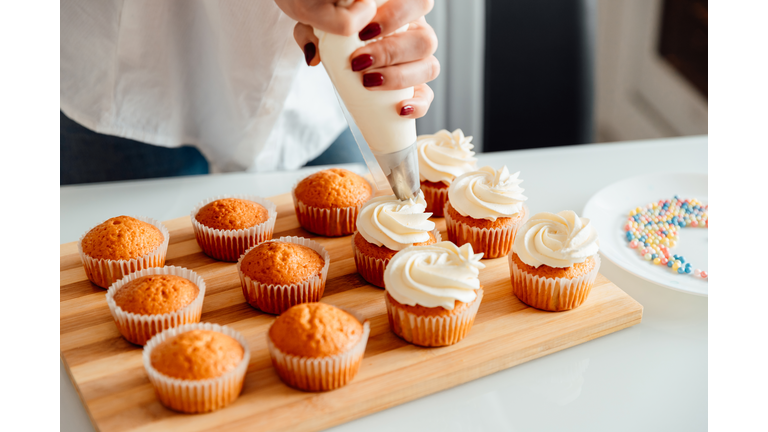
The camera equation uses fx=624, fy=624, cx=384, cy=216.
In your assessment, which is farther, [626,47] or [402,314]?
[626,47]

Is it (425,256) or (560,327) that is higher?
(425,256)

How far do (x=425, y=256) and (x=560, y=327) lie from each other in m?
0.36

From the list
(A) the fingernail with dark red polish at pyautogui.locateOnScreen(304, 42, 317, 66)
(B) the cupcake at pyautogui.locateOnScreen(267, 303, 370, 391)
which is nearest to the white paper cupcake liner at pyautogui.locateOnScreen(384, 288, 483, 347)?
(B) the cupcake at pyautogui.locateOnScreen(267, 303, 370, 391)

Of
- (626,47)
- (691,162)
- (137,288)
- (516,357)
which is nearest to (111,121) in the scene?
(137,288)

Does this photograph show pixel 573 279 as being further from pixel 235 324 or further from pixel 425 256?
pixel 235 324

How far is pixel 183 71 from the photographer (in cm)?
200

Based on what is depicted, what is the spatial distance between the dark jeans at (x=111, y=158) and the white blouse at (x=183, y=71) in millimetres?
113

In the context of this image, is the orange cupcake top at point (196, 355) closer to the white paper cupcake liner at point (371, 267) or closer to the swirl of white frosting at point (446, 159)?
the white paper cupcake liner at point (371, 267)

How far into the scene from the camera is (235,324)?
4.87ft

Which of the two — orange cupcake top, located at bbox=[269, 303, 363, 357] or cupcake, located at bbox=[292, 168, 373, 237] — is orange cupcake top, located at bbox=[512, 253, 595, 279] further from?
cupcake, located at bbox=[292, 168, 373, 237]

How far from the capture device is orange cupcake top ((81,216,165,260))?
5.24ft

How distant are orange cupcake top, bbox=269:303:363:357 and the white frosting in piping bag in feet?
1.40

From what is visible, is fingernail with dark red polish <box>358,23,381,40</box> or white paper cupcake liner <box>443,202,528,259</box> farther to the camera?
white paper cupcake liner <box>443,202,528,259</box>

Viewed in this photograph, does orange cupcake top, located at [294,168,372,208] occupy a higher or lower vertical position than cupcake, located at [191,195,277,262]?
higher
